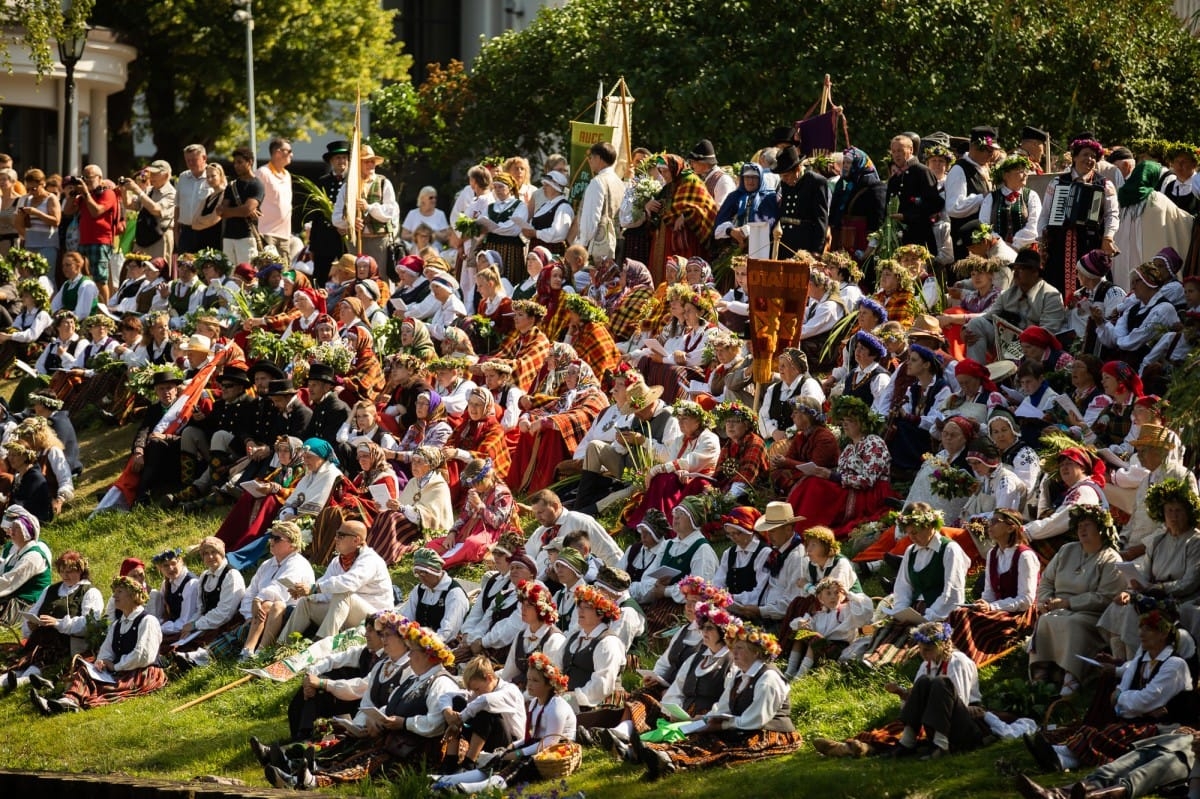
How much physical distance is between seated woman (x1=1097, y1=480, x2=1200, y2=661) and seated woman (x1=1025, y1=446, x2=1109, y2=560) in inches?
25.6

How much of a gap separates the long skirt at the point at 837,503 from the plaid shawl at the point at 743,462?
1.73 ft

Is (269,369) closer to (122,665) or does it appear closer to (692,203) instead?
(122,665)

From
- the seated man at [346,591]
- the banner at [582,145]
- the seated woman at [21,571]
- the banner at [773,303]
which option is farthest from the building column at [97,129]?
the seated man at [346,591]

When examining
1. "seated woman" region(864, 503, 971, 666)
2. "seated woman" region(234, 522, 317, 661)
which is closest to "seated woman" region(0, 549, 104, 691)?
"seated woman" region(234, 522, 317, 661)

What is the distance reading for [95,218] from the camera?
73.7ft

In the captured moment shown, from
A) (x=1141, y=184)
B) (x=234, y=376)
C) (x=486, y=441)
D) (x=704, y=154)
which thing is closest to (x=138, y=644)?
(x=486, y=441)

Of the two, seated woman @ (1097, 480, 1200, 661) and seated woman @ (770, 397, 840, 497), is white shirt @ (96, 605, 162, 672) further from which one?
seated woman @ (1097, 480, 1200, 661)

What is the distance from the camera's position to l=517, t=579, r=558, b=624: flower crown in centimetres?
1319

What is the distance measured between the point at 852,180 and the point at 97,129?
15925mm

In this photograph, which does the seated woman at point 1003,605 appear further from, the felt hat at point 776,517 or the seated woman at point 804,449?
the seated woman at point 804,449

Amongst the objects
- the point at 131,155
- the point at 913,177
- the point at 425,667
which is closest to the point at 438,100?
the point at 131,155

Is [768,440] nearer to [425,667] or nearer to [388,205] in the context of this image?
[425,667]

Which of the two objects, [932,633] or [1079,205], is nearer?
Answer: [932,633]

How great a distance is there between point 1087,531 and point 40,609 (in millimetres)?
8207
